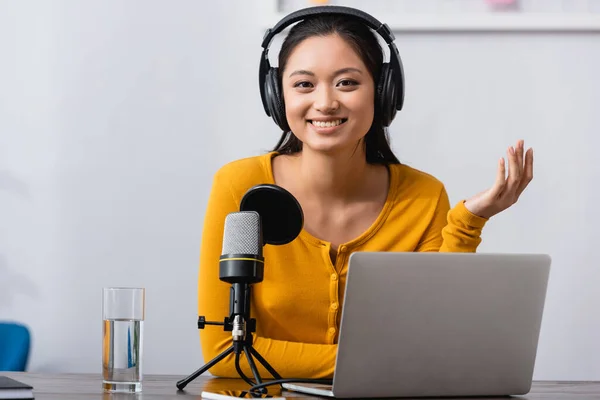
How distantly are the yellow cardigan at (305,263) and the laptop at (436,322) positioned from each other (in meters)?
0.40

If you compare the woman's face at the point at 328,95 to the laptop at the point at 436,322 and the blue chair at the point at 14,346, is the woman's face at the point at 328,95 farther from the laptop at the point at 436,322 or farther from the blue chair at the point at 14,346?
the blue chair at the point at 14,346

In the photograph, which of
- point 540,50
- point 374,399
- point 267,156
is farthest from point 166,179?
point 374,399

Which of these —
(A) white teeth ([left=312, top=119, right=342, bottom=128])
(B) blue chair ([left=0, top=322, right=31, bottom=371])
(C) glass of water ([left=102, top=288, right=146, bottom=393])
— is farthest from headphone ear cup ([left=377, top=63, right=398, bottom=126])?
(B) blue chair ([left=0, top=322, right=31, bottom=371])

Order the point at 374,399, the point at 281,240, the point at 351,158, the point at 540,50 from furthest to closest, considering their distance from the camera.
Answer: the point at 540,50 < the point at 351,158 < the point at 281,240 < the point at 374,399

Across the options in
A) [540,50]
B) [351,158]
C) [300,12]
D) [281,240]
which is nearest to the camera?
[281,240]

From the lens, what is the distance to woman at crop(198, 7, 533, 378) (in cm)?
162

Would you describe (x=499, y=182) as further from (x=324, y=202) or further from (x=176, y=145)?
(x=176, y=145)

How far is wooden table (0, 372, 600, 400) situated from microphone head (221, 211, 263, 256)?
210mm

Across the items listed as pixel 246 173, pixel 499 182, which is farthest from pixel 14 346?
pixel 499 182

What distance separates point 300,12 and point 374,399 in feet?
2.76

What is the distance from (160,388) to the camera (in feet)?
4.04

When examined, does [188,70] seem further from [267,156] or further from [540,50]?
[540,50]

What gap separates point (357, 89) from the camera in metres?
1.67

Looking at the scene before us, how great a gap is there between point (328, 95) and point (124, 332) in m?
0.70
